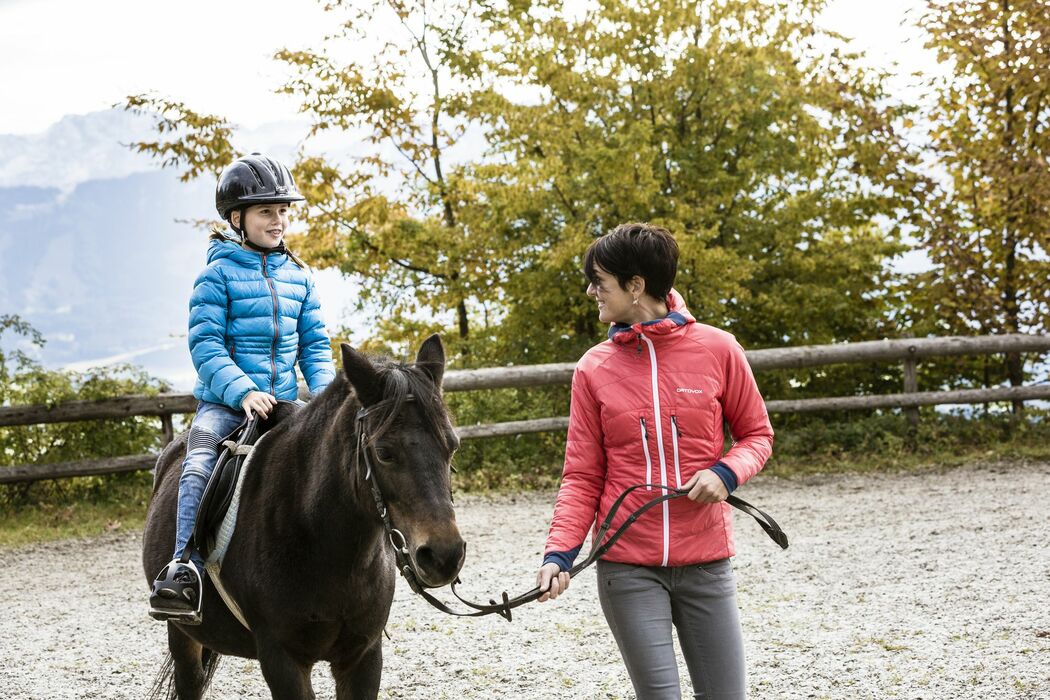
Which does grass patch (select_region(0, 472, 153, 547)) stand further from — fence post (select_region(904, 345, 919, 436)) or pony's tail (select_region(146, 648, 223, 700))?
fence post (select_region(904, 345, 919, 436))

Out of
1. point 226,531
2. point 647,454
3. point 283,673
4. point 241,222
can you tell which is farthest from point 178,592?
point 647,454

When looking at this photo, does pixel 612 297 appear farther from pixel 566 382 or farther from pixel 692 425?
pixel 566 382

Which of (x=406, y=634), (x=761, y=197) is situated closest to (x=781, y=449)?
(x=761, y=197)

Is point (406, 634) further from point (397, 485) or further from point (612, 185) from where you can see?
point (612, 185)

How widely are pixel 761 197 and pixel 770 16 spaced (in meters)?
1.94

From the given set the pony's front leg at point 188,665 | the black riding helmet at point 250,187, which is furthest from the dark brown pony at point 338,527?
the black riding helmet at point 250,187

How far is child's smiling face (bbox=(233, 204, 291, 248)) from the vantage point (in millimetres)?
3500

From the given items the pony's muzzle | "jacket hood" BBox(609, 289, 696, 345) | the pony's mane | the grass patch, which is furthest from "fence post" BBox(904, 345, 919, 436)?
the pony's muzzle

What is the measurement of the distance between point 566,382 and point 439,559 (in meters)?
7.70

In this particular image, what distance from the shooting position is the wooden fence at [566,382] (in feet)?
31.1

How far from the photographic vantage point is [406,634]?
561 centimetres

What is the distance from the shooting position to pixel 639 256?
8.10 ft

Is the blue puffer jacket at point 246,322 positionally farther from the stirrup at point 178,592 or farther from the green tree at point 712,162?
the green tree at point 712,162

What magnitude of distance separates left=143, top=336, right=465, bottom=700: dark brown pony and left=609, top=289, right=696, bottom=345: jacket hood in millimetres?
510
